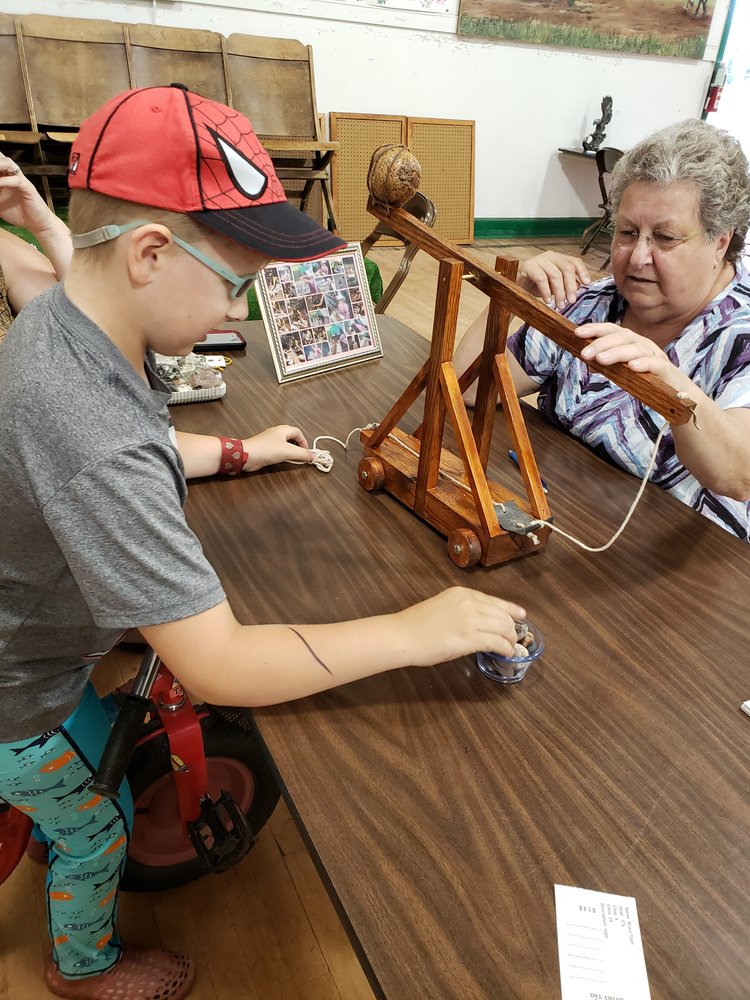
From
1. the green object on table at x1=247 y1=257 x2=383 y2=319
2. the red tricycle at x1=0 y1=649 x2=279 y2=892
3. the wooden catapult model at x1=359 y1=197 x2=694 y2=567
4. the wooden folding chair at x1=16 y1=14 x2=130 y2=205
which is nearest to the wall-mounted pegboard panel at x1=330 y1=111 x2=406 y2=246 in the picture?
the wooden folding chair at x1=16 y1=14 x2=130 y2=205

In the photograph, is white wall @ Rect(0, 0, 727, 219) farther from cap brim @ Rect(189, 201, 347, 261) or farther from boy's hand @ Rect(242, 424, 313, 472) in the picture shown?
cap brim @ Rect(189, 201, 347, 261)

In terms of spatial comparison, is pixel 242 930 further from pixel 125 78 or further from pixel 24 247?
pixel 125 78

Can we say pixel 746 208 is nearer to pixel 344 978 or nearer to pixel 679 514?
pixel 679 514

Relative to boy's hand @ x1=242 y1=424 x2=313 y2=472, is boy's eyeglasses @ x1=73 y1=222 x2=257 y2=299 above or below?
above

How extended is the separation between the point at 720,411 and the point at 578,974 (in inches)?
34.4

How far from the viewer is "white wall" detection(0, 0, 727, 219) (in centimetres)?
485

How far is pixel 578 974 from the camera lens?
1.86 ft

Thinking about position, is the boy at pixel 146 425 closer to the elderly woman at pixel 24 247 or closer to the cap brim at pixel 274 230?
the cap brim at pixel 274 230

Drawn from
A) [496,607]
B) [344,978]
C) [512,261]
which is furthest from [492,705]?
[344,978]

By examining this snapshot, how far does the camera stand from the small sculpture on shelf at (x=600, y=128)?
615cm

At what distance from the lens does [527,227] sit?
21.9 ft

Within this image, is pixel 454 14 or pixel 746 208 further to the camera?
pixel 454 14

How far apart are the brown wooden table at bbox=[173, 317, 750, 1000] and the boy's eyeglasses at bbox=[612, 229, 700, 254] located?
50cm

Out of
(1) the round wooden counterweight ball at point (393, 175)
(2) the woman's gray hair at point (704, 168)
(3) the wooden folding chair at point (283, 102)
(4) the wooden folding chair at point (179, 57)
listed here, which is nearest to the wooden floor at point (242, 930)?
(1) the round wooden counterweight ball at point (393, 175)
